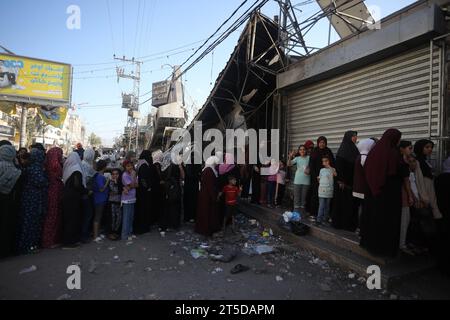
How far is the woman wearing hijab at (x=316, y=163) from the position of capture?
5.31 meters

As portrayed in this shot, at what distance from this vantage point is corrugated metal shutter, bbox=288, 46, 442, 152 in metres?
4.41

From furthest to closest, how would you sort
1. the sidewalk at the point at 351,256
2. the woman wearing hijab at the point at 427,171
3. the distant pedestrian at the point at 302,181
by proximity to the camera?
the distant pedestrian at the point at 302,181
the woman wearing hijab at the point at 427,171
the sidewalk at the point at 351,256

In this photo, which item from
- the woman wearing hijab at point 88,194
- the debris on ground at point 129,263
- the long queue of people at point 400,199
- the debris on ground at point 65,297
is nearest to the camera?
the debris on ground at point 65,297

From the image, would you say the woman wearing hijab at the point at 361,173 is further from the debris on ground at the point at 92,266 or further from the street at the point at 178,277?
the debris on ground at the point at 92,266

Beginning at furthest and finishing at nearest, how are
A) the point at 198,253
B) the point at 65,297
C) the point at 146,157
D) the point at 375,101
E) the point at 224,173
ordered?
1. the point at 224,173
2. the point at 146,157
3. the point at 375,101
4. the point at 198,253
5. the point at 65,297

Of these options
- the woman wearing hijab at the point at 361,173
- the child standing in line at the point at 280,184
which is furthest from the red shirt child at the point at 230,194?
the woman wearing hijab at the point at 361,173

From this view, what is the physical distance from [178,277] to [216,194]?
227 centimetres

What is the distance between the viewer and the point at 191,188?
6738 millimetres

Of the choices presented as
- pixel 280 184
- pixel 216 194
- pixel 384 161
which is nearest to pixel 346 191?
pixel 384 161

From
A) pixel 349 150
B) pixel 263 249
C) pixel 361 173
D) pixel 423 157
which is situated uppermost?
pixel 349 150

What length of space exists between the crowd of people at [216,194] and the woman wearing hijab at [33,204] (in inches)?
0.6

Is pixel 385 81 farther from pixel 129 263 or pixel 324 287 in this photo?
pixel 129 263

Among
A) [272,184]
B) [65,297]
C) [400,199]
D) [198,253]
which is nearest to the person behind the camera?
[65,297]
